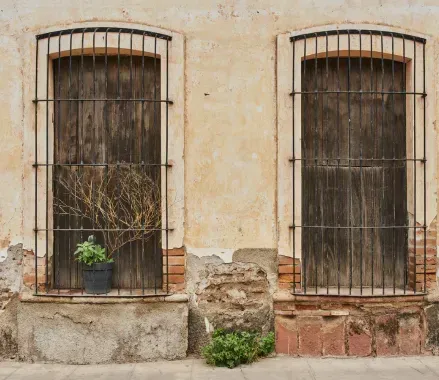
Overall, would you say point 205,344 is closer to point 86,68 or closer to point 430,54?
point 86,68

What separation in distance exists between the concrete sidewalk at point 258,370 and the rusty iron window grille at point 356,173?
2.44 feet

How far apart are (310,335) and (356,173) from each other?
1688mm

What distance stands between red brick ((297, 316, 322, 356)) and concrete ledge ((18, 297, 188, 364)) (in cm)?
112

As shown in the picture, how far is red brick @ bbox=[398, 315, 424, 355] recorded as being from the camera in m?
5.56

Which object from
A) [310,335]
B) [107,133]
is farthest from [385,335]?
[107,133]

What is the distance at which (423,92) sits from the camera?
5.62 m

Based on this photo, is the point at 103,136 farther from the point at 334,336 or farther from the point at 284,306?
the point at 334,336

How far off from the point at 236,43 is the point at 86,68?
1537 millimetres

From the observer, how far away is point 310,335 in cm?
553

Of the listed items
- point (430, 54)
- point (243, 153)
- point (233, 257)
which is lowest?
point (233, 257)

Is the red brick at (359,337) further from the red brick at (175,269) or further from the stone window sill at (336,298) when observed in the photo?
the red brick at (175,269)

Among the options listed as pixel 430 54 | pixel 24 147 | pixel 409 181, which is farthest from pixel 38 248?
pixel 430 54

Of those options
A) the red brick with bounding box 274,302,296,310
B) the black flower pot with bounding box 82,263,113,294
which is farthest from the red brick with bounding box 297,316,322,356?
the black flower pot with bounding box 82,263,113,294

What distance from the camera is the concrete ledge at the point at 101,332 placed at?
5.42 metres
